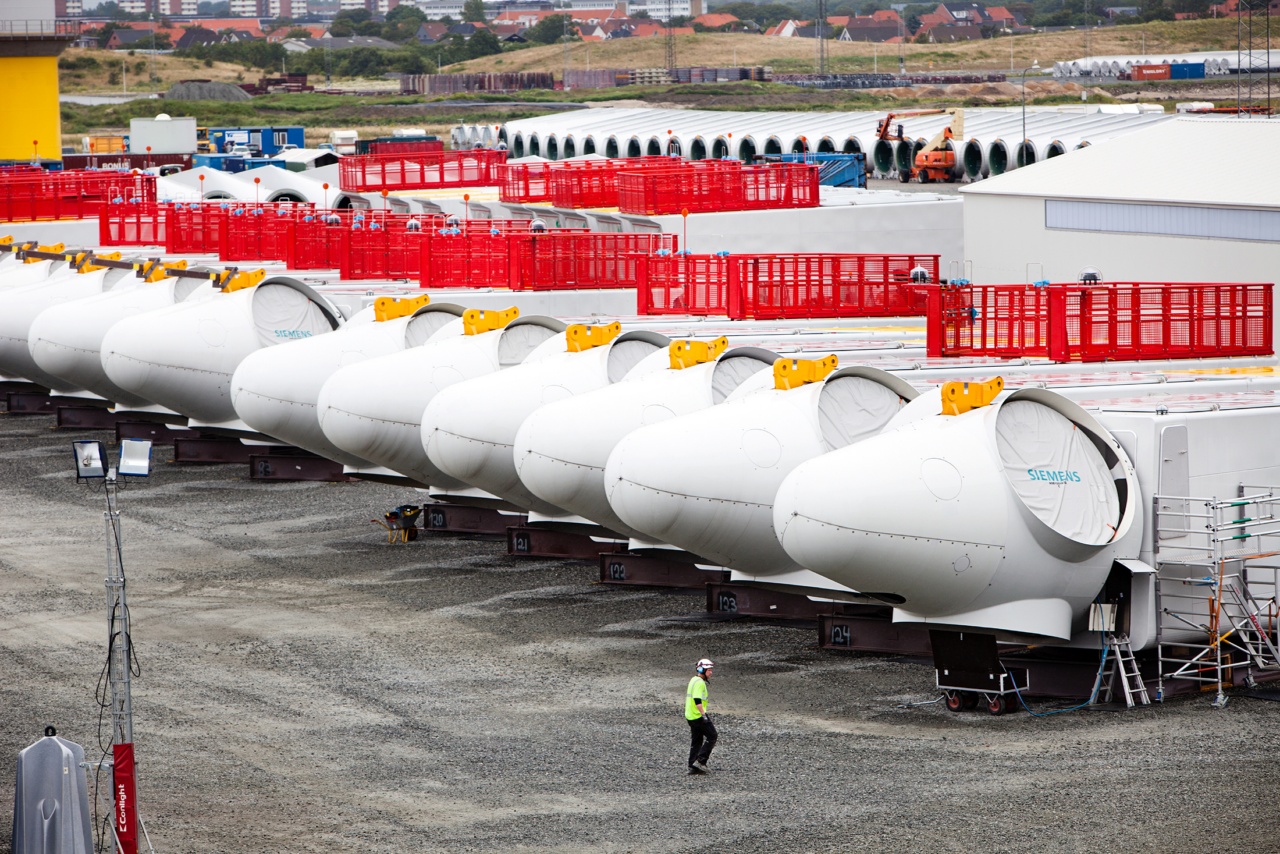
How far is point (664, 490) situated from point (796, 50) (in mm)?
179456

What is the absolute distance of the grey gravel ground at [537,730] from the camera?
15.0m

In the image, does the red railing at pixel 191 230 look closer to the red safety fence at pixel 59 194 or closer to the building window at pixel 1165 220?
the red safety fence at pixel 59 194

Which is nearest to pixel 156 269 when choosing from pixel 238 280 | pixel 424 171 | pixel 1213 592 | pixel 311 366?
pixel 238 280

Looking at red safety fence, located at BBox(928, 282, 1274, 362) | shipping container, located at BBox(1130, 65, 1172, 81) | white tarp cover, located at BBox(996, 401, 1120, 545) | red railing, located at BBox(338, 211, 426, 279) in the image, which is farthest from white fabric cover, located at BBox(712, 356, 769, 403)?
shipping container, located at BBox(1130, 65, 1172, 81)

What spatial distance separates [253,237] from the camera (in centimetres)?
4009

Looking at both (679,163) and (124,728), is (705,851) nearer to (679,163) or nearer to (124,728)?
(124,728)

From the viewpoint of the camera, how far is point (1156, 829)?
14.6m

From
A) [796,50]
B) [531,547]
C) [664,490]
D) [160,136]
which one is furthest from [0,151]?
[796,50]

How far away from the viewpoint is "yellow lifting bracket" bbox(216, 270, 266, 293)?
1309 inches

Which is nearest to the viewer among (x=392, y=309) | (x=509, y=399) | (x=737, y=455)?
(x=737, y=455)

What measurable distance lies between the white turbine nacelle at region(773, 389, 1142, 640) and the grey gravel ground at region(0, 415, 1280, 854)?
118 cm

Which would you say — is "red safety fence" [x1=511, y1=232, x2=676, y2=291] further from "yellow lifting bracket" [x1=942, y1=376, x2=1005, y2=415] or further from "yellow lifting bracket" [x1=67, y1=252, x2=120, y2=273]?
"yellow lifting bracket" [x1=942, y1=376, x2=1005, y2=415]

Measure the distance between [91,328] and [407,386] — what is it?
11.9 m

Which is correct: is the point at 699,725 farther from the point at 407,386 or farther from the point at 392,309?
the point at 392,309
